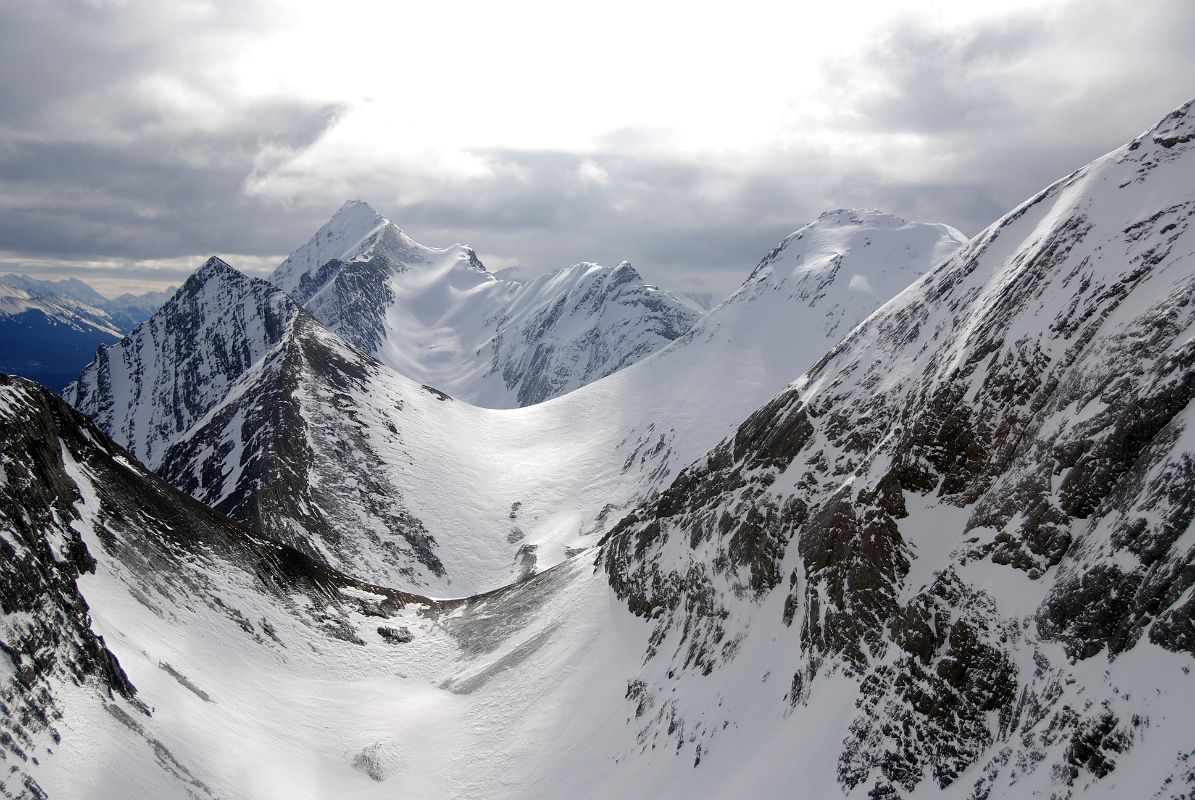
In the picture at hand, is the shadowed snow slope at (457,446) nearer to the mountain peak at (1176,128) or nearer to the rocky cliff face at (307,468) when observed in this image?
the rocky cliff face at (307,468)

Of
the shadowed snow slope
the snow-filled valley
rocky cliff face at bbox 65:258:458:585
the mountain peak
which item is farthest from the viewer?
the shadowed snow slope

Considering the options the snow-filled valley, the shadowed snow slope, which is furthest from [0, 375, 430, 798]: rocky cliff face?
the shadowed snow slope

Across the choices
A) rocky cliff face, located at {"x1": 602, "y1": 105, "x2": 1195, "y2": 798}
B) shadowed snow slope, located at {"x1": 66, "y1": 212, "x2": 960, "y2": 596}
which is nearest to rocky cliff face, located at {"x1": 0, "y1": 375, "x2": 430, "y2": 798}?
shadowed snow slope, located at {"x1": 66, "y1": 212, "x2": 960, "y2": 596}

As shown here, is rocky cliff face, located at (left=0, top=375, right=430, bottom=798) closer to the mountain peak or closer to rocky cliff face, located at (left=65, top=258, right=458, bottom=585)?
rocky cliff face, located at (left=65, top=258, right=458, bottom=585)

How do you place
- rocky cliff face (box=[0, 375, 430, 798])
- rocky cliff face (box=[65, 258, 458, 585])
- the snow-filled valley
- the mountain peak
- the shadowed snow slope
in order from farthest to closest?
1. the shadowed snow slope
2. rocky cliff face (box=[65, 258, 458, 585])
3. the mountain peak
4. rocky cliff face (box=[0, 375, 430, 798])
5. the snow-filled valley

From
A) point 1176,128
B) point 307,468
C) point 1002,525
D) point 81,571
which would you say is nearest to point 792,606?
point 1002,525

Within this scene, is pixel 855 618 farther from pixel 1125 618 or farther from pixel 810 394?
pixel 810 394

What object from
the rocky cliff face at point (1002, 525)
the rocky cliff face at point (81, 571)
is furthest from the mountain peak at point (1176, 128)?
the rocky cliff face at point (81, 571)

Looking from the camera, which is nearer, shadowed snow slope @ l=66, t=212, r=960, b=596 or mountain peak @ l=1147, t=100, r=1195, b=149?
mountain peak @ l=1147, t=100, r=1195, b=149

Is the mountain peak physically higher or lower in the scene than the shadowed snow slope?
higher
